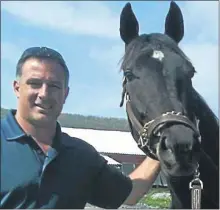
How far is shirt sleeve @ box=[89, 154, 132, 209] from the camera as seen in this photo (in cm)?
307

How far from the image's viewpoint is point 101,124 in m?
6.28

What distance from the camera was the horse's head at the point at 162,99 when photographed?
292cm

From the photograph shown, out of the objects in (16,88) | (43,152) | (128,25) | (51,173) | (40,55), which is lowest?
(51,173)

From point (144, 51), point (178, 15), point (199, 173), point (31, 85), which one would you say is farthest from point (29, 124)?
point (178, 15)

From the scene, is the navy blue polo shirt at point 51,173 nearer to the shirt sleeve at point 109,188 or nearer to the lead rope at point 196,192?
the shirt sleeve at point 109,188

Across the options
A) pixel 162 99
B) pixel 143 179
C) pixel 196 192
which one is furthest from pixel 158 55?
pixel 196 192

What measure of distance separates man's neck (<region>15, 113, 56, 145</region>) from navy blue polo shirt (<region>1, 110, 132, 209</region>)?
3cm

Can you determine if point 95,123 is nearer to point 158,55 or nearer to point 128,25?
point 128,25

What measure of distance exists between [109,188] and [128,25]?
1.37 metres

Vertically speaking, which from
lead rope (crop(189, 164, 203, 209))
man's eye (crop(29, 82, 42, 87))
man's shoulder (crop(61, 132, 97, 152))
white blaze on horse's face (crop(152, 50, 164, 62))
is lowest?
lead rope (crop(189, 164, 203, 209))

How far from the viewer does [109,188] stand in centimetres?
310

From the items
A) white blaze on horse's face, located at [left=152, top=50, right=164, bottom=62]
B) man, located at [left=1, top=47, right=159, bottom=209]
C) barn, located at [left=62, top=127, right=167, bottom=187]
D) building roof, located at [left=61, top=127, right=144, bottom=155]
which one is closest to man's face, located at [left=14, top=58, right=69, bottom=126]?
man, located at [left=1, top=47, right=159, bottom=209]

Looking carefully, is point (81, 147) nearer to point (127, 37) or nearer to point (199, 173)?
point (199, 173)

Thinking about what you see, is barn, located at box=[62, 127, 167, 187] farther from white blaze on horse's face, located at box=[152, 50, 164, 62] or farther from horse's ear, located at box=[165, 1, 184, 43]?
white blaze on horse's face, located at box=[152, 50, 164, 62]
